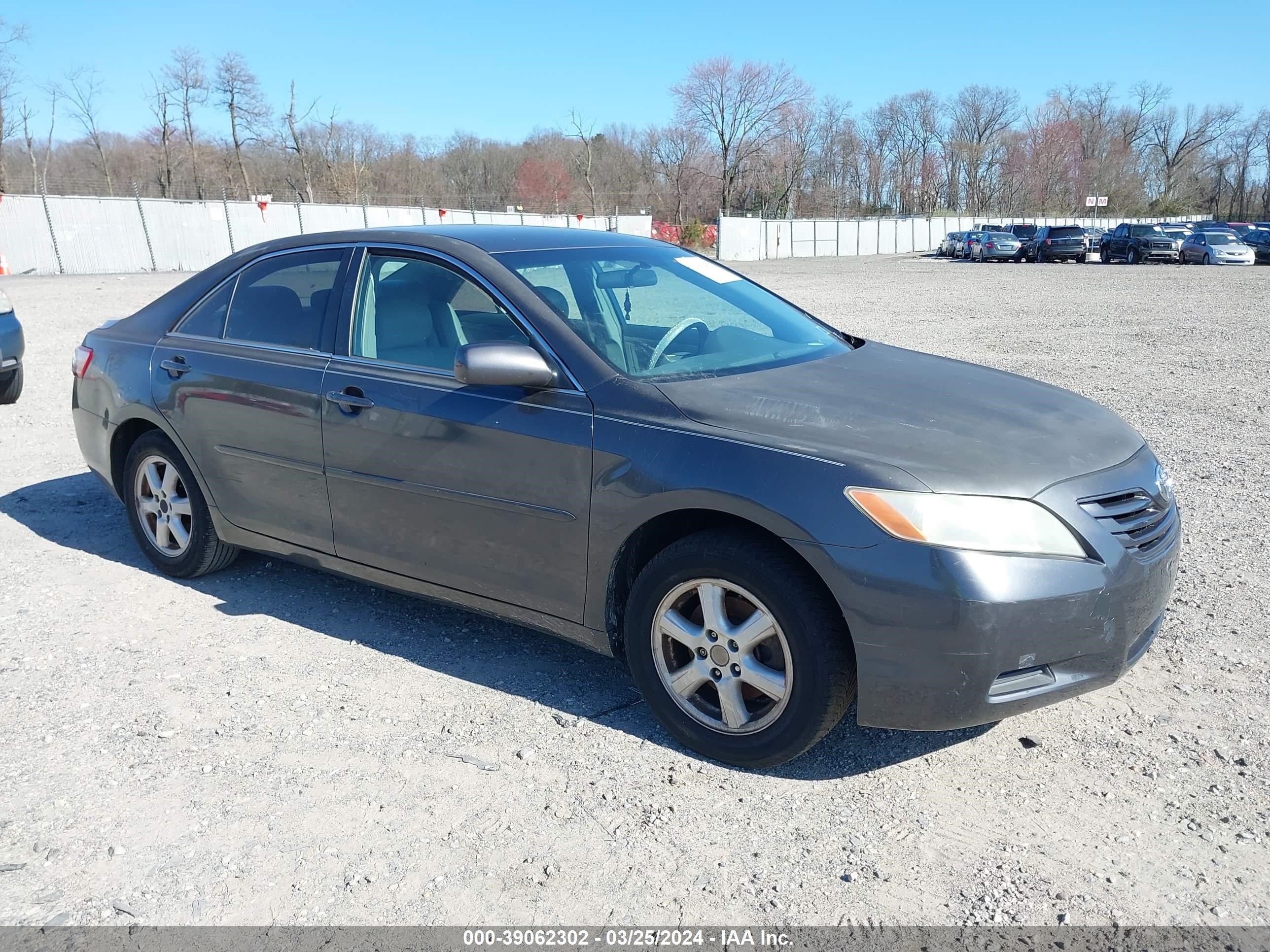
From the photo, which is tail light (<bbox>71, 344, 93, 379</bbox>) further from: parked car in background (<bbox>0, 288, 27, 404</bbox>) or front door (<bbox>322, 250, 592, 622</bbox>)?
parked car in background (<bbox>0, 288, 27, 404</bbox>)

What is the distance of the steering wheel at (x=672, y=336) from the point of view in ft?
12.2

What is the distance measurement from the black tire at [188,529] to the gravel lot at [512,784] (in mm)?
117

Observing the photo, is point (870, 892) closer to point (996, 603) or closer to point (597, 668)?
point (996, 603)

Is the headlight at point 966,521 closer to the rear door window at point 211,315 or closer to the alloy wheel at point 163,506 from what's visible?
the rear door window at point 211,315

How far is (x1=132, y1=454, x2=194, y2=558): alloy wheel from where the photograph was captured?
16.3ft

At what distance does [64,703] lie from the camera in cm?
381

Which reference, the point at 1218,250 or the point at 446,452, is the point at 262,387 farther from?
the point at 1218,250

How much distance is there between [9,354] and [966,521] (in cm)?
900

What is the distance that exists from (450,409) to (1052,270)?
38277 mm

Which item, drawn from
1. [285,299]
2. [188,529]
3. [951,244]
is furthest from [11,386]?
[951,244]

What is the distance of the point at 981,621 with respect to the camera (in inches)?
112

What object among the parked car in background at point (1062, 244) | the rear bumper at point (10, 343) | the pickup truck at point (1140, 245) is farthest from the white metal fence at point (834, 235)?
the rear bumper at point (10, 343)

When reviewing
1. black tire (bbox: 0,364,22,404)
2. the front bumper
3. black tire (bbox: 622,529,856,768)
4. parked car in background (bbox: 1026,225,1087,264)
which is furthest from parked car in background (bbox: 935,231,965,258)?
black tire (bbox: 622,529,856,768)

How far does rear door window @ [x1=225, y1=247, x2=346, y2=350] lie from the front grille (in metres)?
3.04
